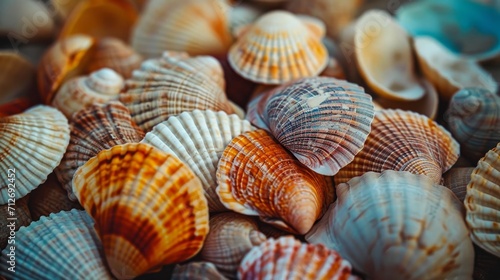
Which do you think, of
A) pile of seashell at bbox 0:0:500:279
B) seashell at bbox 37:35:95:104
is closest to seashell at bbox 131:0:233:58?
pile of seashell at bbox 0:0:500:279

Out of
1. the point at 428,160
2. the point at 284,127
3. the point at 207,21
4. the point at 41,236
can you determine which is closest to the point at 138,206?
the point at 41,236

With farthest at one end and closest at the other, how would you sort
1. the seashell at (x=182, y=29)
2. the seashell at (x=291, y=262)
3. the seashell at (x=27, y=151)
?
the seashell at (x=182, y=29)
the seashell at (x=27, y=151)
the seashell at (x=291, y=262)

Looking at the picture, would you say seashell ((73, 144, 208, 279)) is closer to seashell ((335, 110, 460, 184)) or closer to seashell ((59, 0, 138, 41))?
seashell ((335, 110, 460, 184))

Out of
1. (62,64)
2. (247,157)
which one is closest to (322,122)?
(247,157)

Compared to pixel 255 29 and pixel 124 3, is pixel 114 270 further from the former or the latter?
pixel 124 3

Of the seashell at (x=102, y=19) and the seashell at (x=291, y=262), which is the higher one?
the seashell at (x=102, y=19)

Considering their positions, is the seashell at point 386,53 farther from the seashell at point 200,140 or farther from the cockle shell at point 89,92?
the cockle shell at point 89,92

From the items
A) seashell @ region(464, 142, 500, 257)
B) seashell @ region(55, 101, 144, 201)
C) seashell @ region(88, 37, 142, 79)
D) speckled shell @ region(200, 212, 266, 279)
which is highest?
seashell @ region(88, 37, 142, 79)

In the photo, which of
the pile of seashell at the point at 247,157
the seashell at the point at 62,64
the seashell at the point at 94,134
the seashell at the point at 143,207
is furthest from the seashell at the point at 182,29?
the seashell at the point at 143,207

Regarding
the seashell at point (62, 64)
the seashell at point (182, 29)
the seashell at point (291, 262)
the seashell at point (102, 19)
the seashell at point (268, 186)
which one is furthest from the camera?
the seashell at point (102, 19)
